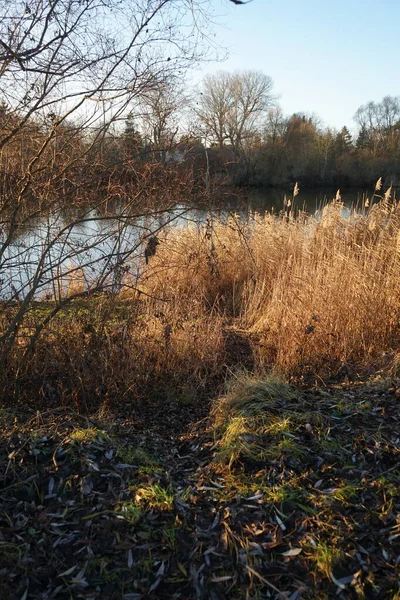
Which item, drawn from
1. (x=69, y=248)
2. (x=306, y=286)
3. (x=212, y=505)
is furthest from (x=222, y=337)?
(x=212, y=505)

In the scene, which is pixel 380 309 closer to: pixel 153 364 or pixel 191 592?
pixel 153 364

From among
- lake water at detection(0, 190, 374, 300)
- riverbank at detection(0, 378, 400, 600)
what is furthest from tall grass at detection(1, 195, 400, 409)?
riverbank at detection(0, 378, 400, 600)

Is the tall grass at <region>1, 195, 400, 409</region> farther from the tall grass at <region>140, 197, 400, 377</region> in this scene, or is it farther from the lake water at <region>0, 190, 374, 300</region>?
the lake water at <region>0, 190, 374, 300</region>

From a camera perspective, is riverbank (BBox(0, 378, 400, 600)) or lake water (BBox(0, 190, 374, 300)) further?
lake water (BBox(0, 190, 374, 300))

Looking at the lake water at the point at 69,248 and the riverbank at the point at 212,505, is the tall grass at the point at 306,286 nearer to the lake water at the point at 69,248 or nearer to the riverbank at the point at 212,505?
the lake water at the point at 69,248

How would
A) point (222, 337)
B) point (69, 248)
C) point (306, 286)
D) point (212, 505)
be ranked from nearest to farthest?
point (212, 505), point (69, 248), point (222, 337), point (306, 286)

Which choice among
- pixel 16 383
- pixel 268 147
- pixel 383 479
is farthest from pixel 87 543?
pixel 268 147

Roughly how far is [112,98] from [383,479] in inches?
137

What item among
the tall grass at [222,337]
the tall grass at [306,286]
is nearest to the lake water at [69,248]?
the tall grass at [222,337]

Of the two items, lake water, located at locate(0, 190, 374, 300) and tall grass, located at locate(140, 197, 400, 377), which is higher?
lake water, located at locate(0, 190, 374, 300)

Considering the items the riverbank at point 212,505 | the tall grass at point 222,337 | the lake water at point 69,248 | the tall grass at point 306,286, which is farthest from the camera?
the tall grass at point 306,286

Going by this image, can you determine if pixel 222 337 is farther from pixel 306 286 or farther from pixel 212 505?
pixel 212 505

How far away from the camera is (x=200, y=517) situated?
2293 millimetres

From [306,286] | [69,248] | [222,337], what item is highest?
[69,248]
